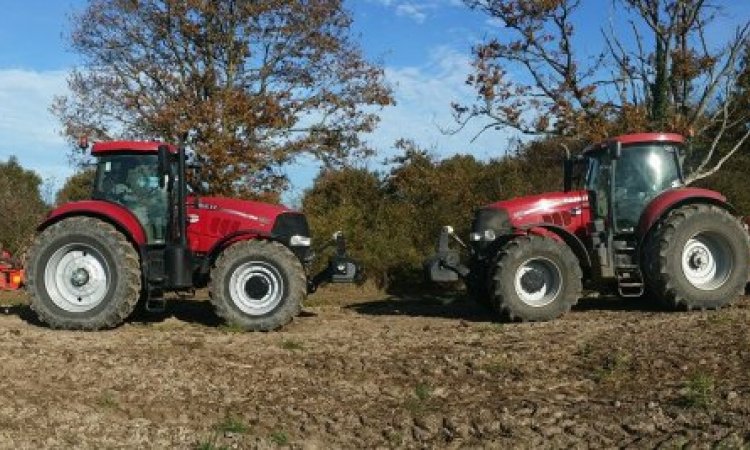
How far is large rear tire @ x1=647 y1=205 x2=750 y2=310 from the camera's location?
10.1m

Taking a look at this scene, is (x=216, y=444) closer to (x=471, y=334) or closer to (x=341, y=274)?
(x=471, y=334)

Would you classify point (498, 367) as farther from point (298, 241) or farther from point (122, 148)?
point (122, 148)

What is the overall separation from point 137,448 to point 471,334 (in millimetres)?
4608

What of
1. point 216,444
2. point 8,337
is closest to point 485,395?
point 216,444

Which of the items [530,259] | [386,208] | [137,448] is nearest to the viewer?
[137,448]

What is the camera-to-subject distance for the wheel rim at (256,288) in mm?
9664

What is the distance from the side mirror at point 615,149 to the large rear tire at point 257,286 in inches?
161

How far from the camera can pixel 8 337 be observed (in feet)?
28.5

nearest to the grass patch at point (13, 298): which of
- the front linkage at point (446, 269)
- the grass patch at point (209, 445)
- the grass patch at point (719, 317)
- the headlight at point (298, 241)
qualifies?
the headlight at point (298, 241)

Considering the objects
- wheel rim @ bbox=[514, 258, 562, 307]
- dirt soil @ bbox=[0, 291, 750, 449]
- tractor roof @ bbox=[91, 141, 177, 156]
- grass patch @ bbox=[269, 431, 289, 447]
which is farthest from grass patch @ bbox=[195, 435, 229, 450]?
tractor roof @ bbox=[91, 141, 177, 156]

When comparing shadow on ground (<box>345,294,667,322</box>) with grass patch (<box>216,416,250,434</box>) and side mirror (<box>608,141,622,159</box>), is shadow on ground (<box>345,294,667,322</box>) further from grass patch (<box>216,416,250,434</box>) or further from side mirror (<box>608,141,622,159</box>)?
grass patch (<box>216,416,250,434</box>)

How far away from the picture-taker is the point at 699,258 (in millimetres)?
10453

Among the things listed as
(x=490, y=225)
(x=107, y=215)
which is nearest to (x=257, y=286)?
(x=107, y=215)

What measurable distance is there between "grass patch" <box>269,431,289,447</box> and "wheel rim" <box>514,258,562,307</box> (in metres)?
5.08
